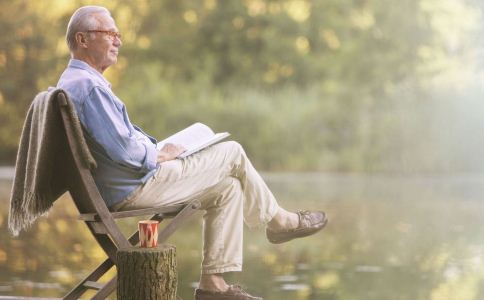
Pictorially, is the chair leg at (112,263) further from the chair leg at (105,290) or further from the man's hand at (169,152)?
the man's hand at (169,152)

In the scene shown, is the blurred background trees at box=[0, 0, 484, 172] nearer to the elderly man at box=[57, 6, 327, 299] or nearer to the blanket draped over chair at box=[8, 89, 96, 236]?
the elderly man at box=[57, 6, 327, 299]

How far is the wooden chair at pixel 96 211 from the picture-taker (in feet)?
11.4

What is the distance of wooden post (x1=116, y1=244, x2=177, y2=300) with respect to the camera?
343cm

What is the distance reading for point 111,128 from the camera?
356cm

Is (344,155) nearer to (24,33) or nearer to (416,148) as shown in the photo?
(416,148)

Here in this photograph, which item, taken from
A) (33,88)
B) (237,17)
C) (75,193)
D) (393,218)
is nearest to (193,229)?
(393,218)

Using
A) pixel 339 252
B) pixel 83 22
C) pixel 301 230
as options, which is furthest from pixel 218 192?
pixel 339 252

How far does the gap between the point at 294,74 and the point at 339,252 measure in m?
10.8

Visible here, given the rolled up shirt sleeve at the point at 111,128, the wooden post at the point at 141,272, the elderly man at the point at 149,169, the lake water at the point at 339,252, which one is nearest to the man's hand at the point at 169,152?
the elderly man at the point at 149,169

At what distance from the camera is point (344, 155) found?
1479cm

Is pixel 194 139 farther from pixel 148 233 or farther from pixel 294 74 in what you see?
pixel 294 74

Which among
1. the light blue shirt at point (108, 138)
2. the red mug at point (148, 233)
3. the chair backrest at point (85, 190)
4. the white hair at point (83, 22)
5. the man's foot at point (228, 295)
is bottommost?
the man's foot at point (228, 295)

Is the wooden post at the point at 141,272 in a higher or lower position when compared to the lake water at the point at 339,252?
lower

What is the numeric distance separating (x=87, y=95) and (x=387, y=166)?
1139 centimetres
